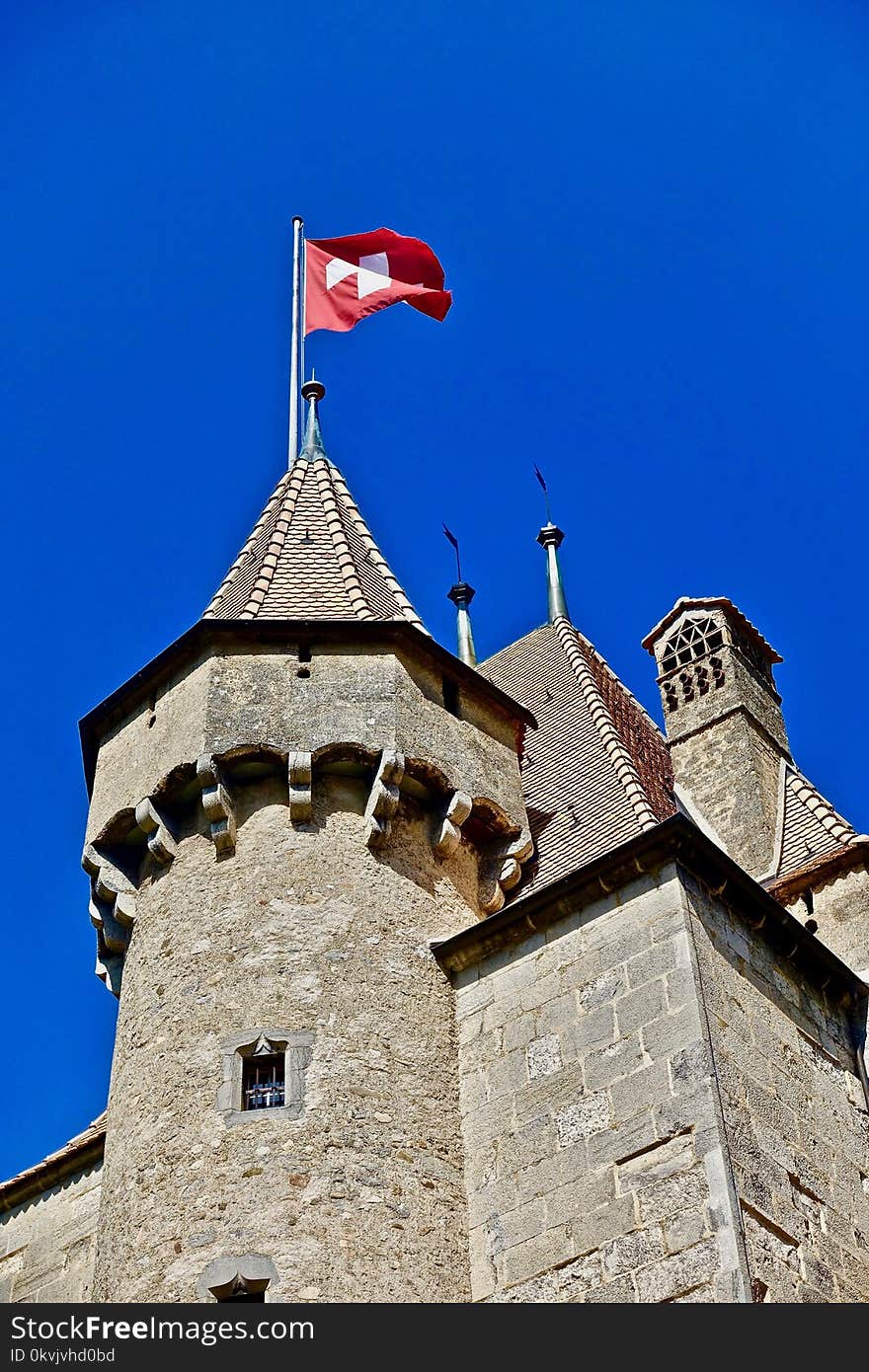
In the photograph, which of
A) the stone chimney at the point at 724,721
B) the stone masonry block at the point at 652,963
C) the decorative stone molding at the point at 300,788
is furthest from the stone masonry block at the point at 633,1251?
the stone chimney at the point at 724,721

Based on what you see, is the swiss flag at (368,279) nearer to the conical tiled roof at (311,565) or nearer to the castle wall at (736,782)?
the conical tiled roof at (311,565)

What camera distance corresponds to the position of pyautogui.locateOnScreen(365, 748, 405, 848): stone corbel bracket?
1267 centimetres

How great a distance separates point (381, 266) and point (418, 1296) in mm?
11774

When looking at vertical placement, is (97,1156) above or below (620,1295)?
above

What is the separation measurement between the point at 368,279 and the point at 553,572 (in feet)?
16.5

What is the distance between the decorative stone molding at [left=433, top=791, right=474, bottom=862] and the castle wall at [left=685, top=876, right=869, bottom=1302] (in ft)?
Result: 6.52

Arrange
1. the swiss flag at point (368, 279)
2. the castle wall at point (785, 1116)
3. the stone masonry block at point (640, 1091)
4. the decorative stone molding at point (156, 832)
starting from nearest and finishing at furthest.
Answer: the castle wall at point (785, 1116), the stone masonry block at point (640, 1091), the decorative stone molding at point (156, 832), the swiss flag at point (368, 279)

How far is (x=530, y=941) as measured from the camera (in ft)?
40.7

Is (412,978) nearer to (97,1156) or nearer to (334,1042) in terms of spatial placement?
(334,1042)

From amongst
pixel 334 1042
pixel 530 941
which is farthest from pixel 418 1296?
pixel 530 941

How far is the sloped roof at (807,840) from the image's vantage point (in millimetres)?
14875

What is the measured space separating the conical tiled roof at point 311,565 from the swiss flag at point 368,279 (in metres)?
2.34
